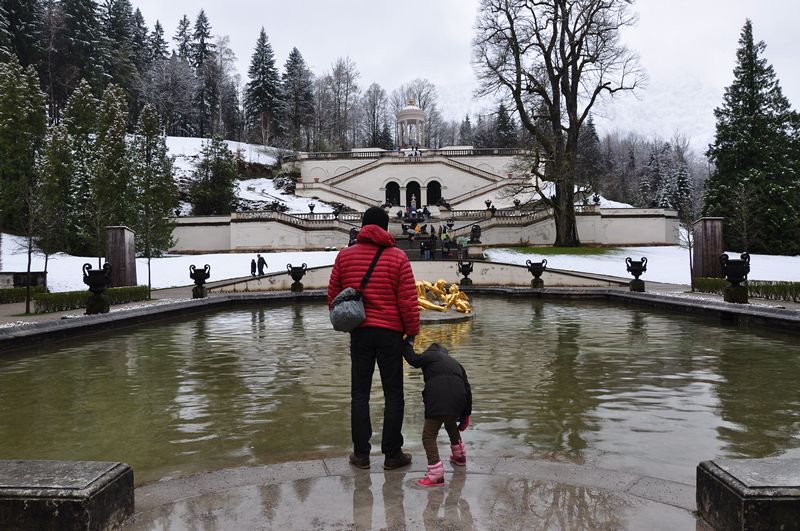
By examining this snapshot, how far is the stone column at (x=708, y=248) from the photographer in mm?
22359

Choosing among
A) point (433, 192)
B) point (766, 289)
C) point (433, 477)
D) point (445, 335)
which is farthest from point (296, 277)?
point (433, 192)

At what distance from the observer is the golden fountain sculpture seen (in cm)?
1658

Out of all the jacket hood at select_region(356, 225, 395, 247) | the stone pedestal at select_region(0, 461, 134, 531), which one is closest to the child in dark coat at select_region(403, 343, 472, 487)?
the jacket hood at select_region(356, 225, 395, 247)

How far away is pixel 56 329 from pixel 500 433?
11.3 metres

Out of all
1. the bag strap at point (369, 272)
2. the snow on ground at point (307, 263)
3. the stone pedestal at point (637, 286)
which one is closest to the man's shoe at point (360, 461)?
the bag strap at point (369, 272)

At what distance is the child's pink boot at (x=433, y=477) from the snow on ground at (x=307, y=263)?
29832mm

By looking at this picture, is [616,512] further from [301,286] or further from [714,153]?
[714,153]

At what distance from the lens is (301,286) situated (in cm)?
2698

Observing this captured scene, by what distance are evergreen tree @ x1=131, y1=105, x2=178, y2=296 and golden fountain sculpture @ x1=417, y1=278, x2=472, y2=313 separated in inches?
997

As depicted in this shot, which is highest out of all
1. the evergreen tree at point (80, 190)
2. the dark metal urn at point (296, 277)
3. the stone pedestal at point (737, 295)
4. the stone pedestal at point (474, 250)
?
the evergreen tree at point (80, 190)

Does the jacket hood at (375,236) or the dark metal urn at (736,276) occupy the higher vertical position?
the jacket hood at (375,236)

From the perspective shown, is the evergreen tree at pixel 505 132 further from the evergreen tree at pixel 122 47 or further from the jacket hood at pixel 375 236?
the jacket hood at pixel 375 236

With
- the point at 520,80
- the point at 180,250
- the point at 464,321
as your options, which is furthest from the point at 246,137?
the point at 464,321

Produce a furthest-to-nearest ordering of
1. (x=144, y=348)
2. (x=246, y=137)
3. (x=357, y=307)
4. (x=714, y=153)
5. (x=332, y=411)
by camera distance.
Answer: (x=246, y=137) < (x=714, y=153) < (x=144, y=348) < (x=332, y=411) < (x=357, y=307)
